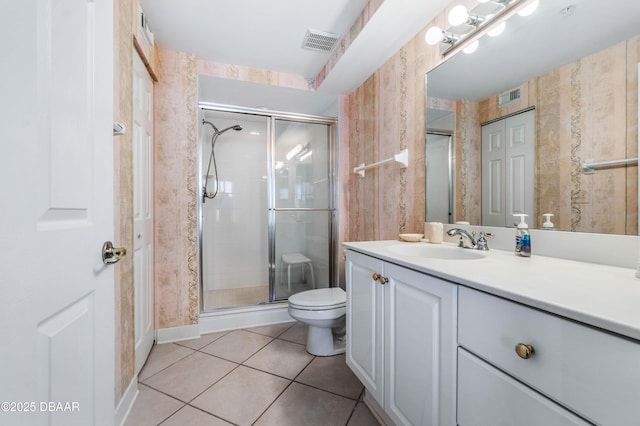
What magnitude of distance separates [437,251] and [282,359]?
1.31m

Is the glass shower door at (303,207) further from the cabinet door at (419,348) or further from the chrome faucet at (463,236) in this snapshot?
the cabinet door at (419,348)

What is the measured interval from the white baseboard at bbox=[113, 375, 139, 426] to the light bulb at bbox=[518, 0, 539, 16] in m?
2.58

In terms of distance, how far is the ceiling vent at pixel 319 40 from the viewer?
78.4 inches

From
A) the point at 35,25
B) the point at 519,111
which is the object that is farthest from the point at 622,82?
the point at 35,25

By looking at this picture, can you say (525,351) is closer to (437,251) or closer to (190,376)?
(437,251)

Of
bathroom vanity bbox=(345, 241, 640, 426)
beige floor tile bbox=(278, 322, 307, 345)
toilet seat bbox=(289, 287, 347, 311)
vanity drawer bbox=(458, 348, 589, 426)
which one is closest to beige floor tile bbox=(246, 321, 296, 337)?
beige floor tile bbox=(278, 322, 307, 345)

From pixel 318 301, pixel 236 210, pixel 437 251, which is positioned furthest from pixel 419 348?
pixel 236 210

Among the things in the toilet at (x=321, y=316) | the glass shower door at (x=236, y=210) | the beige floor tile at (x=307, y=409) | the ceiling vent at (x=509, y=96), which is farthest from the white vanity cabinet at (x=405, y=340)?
the glass shower door at (x=236, y=210)

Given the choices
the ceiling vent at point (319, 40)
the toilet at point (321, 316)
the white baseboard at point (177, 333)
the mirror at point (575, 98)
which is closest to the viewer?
the mirror at point (575, 98)

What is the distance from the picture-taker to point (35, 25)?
0.50 meters

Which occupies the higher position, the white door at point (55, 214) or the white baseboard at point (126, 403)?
the white door at point (55, 214)

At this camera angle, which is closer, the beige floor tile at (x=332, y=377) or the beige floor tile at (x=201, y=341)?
the beige floor tile at (x=332, y=377)

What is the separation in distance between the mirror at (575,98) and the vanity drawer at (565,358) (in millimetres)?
637

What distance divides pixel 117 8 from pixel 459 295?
1878 mm
